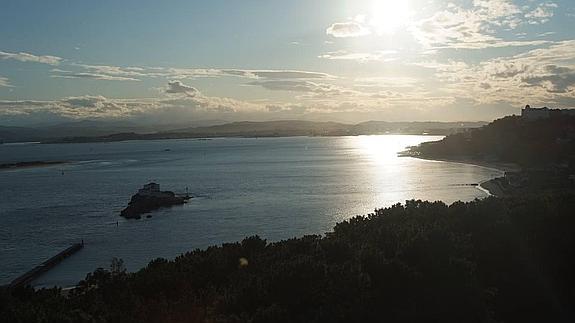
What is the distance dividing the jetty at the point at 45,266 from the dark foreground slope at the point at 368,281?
11.6 m

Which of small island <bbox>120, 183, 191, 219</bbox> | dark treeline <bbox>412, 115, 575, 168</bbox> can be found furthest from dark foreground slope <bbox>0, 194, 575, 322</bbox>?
dark treeline <bbox>412, 115, 575, 168</bbox>

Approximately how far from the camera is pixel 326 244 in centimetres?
1188

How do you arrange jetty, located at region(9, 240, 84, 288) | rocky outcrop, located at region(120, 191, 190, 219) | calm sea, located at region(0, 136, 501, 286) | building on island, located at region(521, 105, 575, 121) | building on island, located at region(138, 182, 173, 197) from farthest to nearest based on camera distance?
building on island, located at region(521, 105, 575, 121), building on island, located at region(138, 182, 173, 197), rocky outcrop, located at region(120, 191, 190, 219), calm sea, located at region(0, 136, 501, 286), jetty, located at region(9, 240, 84, 288)

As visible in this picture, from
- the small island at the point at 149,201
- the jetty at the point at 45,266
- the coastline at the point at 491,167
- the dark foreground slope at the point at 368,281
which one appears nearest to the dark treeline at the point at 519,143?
the coastline at the point at 491,167

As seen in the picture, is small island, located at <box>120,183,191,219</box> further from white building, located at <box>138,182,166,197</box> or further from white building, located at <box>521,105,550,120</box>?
white building, located at <box>521,105,550,120</box>

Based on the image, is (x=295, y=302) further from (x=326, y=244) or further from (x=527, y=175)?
(x=527, y=175)

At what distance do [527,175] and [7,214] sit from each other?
130 ft

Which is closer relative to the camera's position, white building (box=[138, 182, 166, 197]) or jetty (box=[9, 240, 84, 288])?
jetty (box=[9, 240, 84, 288])

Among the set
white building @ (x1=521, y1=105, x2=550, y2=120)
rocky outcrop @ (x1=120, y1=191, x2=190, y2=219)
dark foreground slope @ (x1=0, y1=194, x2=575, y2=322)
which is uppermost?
white building @ (x1=521, y1=105, x2=550, y2=120)

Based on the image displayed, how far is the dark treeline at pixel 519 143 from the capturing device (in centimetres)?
6035

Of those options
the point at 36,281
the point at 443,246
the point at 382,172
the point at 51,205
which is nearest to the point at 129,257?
the point at 36,281

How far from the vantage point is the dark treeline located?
6035 centimetres

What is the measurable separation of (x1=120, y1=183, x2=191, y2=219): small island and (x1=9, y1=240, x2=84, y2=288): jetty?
9.23 metres

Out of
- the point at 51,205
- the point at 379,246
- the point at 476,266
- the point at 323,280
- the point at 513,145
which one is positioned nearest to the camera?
the point at 323,280
